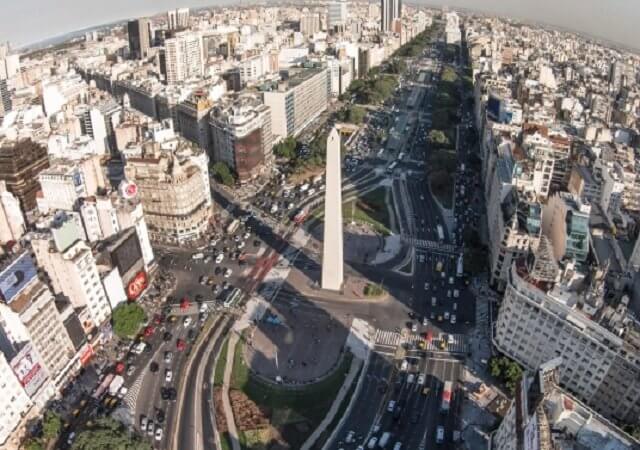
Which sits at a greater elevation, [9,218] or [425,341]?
[9,218]

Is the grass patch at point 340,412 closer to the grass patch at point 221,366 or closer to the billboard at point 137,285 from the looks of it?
the grass patch at point 221,366

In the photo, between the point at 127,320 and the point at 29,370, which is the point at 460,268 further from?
the point at 29,370

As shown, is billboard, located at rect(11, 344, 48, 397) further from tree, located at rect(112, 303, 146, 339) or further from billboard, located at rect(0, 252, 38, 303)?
tree, located at rect(112, 303, 146, 339)

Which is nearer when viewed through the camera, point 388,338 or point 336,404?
Result: point 336,404

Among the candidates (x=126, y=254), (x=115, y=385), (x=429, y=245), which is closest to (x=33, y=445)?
(x=115, y=385)

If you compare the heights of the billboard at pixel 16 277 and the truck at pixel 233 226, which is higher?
the billboard at pixel 16 277

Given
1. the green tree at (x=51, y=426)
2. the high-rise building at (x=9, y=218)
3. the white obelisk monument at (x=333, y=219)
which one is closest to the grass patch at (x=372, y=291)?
the white obelisk monument at (x=333, y=219)
